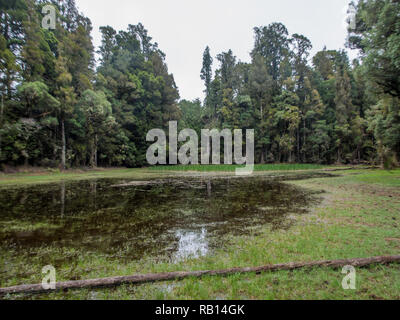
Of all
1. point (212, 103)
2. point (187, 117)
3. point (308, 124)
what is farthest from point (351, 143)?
point (187, 117)

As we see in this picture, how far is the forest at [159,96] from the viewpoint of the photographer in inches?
664

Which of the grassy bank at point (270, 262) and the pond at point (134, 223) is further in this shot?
the pond at point (134, 223)

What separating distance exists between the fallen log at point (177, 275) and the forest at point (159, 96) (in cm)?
873

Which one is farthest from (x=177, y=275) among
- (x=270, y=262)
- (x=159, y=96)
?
(x=159, y=96)

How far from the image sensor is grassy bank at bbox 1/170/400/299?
217cm

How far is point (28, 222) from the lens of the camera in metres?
4.99

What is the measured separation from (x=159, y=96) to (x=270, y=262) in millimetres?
38174

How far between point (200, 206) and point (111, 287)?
15.2ft

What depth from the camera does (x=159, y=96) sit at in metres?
37.8

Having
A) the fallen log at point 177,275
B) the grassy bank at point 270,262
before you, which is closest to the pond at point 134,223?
the grassy bank at point 270,262

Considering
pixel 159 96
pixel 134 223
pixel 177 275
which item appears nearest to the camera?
pixel 177 275

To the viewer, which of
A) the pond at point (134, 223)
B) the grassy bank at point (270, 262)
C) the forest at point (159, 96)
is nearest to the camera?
the grassy bank at point (270, 262)

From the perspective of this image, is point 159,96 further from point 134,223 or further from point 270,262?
point 270,262

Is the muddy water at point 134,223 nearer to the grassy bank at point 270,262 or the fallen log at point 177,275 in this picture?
the grassy bank at point 270,262
